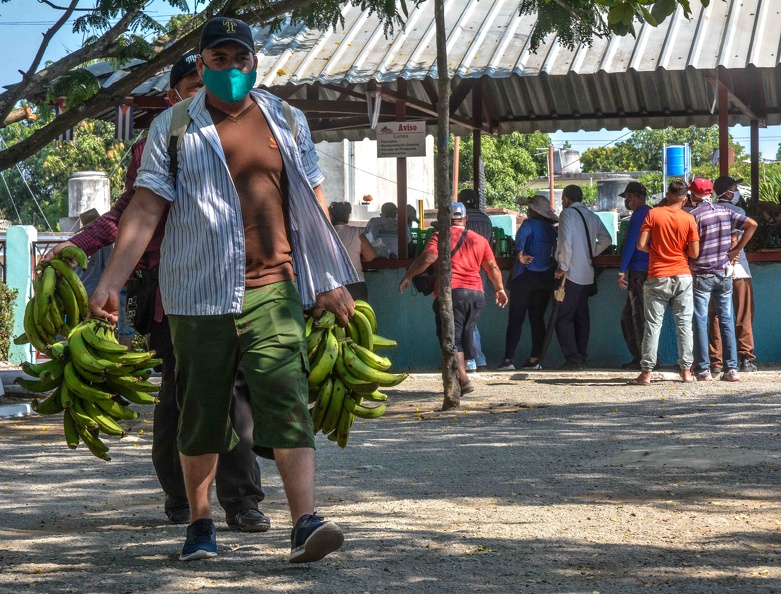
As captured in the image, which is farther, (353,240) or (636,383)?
(353,240)

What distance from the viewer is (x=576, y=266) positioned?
42.0ft

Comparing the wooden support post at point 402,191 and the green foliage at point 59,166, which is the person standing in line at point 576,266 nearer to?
the wooden support post at point 402,191

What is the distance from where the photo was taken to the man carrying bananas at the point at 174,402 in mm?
4969

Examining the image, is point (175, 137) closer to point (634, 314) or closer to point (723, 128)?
point (634, 314)

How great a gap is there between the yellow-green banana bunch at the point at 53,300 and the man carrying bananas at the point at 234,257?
0.65 meters

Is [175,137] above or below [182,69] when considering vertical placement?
below

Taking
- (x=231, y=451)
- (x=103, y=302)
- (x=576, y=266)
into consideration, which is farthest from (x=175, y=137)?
(x=576, y=266)

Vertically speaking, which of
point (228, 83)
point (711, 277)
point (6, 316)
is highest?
point (228, 83)

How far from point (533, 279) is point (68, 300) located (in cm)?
856

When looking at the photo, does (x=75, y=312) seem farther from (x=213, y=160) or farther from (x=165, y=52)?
(x=165, y=52)

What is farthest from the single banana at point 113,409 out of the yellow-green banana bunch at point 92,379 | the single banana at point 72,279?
the single banana at point 72,279

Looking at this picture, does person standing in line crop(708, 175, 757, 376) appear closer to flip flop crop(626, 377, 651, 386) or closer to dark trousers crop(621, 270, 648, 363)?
dark trousers crop(621, 270, 648, 363)

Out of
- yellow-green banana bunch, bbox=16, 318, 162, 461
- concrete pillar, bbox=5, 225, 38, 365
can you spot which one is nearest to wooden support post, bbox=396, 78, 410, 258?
concrete pillar, bbox=5, 225, 38, 365

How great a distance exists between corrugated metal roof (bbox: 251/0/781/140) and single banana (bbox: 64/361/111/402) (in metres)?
8.39
